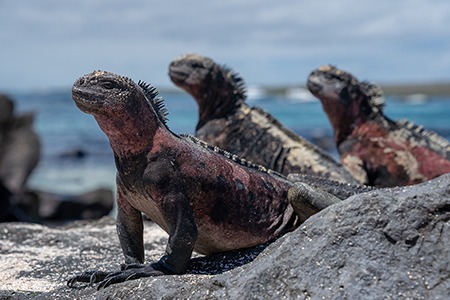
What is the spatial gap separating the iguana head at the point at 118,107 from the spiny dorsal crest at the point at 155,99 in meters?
0.08

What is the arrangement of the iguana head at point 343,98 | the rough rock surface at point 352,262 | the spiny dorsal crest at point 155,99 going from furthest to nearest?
the iguana head at point 343,98, the spiny dorsal crest at point 155,99, the rough rock surface at point 352,262

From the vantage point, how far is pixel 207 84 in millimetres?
7285

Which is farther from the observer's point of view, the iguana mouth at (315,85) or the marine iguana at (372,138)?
the iguana mouth at (315,85)

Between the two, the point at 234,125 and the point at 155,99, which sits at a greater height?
the point at 155,99

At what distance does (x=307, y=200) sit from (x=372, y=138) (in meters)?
3.83

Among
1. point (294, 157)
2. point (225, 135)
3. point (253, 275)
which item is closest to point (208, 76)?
point (225, 135)

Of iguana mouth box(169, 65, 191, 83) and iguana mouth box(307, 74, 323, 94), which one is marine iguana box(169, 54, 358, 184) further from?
iguana mouth box(307, 74, 323, 94)

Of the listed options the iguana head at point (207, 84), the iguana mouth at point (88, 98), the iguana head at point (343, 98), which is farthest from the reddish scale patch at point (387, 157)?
the iguana mouth at point (88, 98)

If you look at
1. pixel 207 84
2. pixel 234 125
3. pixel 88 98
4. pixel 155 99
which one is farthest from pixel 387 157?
pixel 88 98

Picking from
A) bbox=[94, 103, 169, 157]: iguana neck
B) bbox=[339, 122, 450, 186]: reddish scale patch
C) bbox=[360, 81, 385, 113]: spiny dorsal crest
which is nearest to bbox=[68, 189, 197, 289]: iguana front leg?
bbox=[94, 103, 169, 157]: iguana neck

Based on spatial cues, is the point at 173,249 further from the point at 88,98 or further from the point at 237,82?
the point at 237,82

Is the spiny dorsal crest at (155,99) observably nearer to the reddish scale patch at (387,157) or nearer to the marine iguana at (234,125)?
the marine iguana at (234,125)

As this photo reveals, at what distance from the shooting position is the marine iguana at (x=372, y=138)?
24.7 ft

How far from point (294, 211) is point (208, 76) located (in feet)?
10.5
